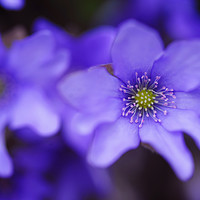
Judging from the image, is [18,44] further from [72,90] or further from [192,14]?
[192,14]

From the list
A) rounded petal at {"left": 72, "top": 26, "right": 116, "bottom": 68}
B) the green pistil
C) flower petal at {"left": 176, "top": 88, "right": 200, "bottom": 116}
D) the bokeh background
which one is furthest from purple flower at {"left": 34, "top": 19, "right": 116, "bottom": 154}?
flower petal at {"left": 176, "top": 88, "right": 200, "bottom": 116}

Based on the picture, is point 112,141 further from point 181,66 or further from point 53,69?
point 53,69

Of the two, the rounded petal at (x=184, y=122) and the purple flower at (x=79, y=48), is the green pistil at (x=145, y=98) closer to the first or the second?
the rounded petal at (x=184, y=122)

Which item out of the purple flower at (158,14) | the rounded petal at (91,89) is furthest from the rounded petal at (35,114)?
the purple flower at (158,14)

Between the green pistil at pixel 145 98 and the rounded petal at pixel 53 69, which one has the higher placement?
the green pistil at pixel 145 98

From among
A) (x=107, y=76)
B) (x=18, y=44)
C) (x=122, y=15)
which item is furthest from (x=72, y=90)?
(x=122, y=15)

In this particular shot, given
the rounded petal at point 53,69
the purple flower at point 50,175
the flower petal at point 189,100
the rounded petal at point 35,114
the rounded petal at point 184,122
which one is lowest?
the purple flower at point 50,175
